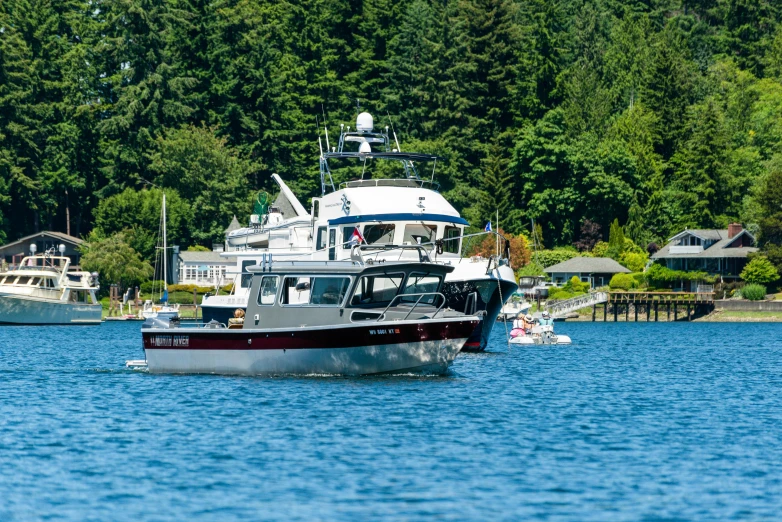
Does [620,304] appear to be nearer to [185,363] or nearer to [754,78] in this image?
[754,78]

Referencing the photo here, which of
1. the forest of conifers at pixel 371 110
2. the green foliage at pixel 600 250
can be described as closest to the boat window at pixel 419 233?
the forest of conifers at pixel 371 110

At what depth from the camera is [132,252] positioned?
376 ft

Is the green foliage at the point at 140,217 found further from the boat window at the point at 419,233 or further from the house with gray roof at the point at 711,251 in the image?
the boat window at the point at 419,233

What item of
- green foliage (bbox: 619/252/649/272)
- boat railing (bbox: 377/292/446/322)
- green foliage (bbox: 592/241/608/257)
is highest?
green foliage (bbox: 592/241/608/257)

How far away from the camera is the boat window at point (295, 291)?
1528 inches

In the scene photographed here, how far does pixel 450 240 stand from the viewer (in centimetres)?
5347

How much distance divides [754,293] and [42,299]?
5510 cm

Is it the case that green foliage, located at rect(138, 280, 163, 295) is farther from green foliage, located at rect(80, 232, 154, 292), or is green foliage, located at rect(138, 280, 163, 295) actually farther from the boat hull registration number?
the boat hull registration number

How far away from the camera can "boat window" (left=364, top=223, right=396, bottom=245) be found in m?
50.7

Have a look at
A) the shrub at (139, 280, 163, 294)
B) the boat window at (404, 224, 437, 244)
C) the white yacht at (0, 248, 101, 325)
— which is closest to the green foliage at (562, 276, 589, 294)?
the shrub at (139, 280, 163, 294)

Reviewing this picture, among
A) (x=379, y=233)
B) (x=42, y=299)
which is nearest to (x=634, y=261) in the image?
(x=42, y=299)

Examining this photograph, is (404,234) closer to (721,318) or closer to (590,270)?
(721,318)

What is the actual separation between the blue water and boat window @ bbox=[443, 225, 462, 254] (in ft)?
21.2

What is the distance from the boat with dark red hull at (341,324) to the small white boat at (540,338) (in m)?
27.0
